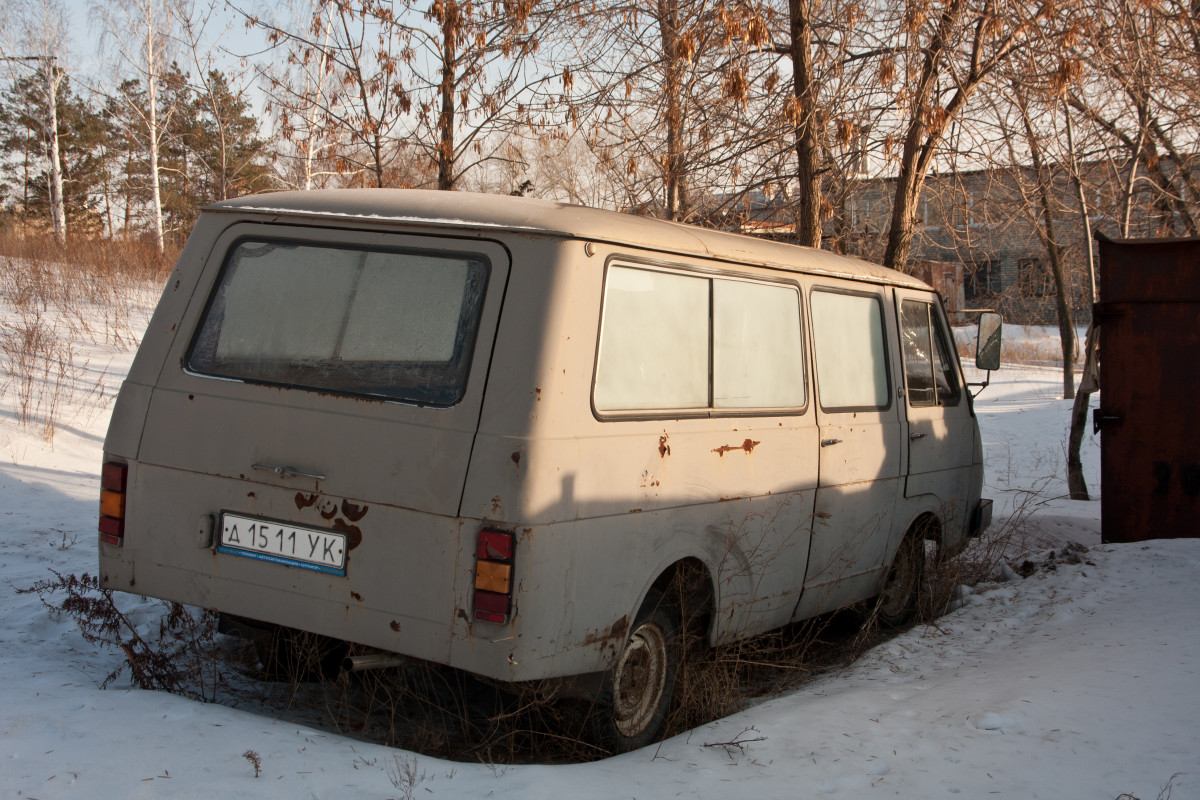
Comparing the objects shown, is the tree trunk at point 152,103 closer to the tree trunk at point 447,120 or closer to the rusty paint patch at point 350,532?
the tree trunk at point 447,120

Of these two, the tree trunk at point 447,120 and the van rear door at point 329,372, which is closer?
the van rear door at point 329,372

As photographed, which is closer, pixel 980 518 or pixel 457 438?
pixel 457 438

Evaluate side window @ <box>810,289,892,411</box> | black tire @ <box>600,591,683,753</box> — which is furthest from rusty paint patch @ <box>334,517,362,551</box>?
side window @ <box>810,289,892,411</box>

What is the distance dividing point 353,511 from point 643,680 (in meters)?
1.31

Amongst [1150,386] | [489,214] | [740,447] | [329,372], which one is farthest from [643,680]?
[1150,386]

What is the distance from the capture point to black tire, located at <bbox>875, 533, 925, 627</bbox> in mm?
5586

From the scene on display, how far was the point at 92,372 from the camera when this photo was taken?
10539 millimetres

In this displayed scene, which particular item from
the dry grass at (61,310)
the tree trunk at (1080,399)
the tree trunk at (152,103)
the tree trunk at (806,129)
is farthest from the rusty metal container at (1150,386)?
the tree trunk at (152,103)

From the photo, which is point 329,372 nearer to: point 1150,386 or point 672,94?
point 1150,386

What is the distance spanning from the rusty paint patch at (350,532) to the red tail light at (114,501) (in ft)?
2.88

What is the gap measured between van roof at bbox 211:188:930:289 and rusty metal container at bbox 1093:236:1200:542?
3.67m

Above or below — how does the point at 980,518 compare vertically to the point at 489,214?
below

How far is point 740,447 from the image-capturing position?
13.2ft

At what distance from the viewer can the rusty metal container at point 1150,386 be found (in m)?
6.32
